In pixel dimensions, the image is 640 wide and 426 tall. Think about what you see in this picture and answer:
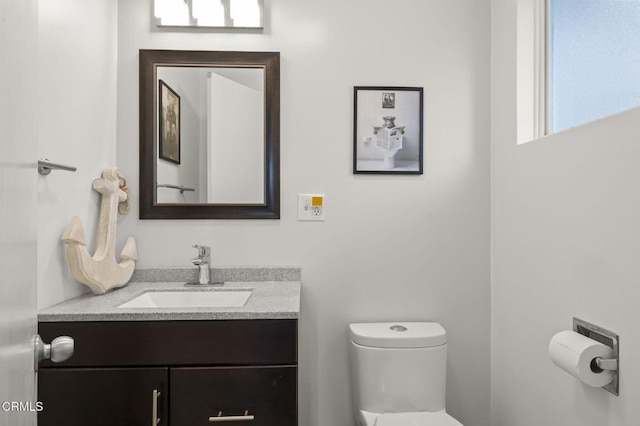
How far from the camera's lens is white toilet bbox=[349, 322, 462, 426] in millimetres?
1566

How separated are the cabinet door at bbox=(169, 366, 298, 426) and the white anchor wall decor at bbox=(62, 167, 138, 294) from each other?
0.51 m

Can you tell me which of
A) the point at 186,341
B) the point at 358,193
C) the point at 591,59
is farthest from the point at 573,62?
the point at 186,341

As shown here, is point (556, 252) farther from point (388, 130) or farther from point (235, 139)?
point (235, 139)

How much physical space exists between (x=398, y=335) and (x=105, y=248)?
1.23 metres

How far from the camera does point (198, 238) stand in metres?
1.79

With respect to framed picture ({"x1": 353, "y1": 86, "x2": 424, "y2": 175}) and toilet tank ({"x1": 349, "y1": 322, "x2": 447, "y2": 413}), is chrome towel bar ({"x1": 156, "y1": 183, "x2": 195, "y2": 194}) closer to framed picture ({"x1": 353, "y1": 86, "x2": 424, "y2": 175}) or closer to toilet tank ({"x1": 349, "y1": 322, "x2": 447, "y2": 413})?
framed picture ({"x1": 353, "y1": 86, "x2": 424, "y2": 175})

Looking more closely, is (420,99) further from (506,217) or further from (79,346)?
(79,346)

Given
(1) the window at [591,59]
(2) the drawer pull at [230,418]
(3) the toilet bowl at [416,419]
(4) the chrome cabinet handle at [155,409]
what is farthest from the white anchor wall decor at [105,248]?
(1) the window at [591,59]

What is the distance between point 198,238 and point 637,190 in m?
1.58

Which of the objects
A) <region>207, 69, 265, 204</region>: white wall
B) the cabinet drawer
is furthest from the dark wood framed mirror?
the cabinet drawer

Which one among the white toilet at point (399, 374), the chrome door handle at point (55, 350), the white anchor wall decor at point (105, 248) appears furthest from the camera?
the white toilet at point (399, 374)

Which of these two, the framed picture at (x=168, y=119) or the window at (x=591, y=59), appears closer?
the window at (x=591, y=59)

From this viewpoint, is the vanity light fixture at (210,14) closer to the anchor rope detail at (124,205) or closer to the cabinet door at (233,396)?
the anchor rope detail at (124,205)

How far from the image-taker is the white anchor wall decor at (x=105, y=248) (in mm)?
1396
